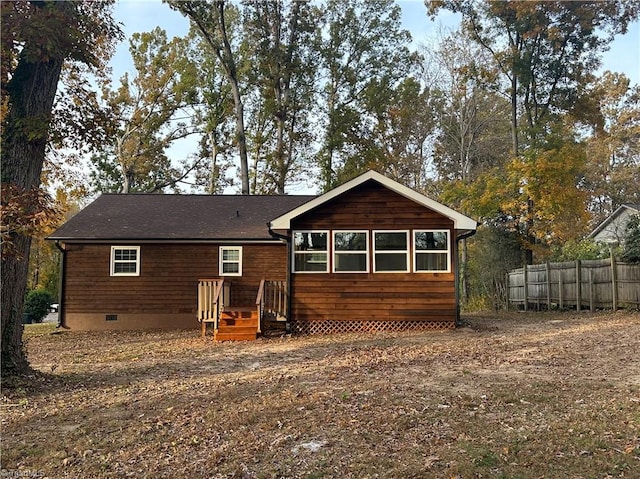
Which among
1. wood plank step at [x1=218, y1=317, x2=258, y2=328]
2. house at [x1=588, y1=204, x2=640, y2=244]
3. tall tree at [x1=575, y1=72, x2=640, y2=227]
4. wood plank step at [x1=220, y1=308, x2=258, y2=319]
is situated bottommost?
wood plank step at [x1=218, y1=317, x2=258, y2=328]

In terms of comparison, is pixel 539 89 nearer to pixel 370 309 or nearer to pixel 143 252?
pixel 370 309

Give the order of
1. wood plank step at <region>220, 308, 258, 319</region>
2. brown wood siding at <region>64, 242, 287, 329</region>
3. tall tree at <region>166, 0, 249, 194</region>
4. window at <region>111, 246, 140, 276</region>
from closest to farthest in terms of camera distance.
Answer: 1. wood plank step at <region>220, 308, 258, 319</region>
2. brown wood siding at <region>64, 242, 287, 329</region>
3. window at <region>111, 246, 140, 276</region>
4. tall tree at <region>166, 0, 249, 194</region>

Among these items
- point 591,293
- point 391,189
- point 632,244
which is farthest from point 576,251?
point 391,189

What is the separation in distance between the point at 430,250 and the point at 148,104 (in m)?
23.2

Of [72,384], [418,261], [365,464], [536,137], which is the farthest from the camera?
[536,137]

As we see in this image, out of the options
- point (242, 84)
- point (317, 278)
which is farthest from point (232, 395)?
point (242, 84)

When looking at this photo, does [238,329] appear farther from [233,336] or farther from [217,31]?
[217,31]

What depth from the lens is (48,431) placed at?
18.4 feet

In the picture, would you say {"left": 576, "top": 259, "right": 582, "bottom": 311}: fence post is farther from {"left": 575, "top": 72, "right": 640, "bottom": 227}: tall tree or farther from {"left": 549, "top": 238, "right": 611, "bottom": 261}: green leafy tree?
{"left": 575, "top": 72, "right": 640, "bottom": 227}: tall tree

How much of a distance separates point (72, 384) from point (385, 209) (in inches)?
339

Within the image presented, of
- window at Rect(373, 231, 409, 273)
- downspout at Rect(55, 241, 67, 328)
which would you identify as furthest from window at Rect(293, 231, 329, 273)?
downspout at Rect(55, 241, 67, 328)

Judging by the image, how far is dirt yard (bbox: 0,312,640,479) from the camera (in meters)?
4.41

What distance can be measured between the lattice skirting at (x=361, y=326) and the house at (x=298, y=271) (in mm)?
26

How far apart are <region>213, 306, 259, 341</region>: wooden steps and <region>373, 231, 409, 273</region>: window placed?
3456mm
